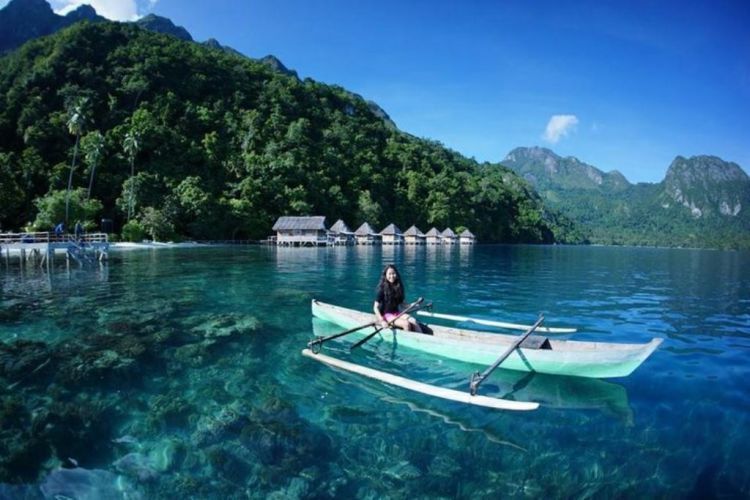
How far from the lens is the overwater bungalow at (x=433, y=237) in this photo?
98562mm

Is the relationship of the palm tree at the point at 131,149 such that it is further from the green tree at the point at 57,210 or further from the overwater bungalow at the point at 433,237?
the overwater bungalow at the point at 433,237

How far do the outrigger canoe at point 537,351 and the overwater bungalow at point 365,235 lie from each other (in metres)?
74.7

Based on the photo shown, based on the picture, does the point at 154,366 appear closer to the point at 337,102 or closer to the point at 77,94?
the point at 77,94

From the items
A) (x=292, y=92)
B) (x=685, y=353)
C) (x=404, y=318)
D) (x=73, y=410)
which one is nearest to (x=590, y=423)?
(x=404, y=318)

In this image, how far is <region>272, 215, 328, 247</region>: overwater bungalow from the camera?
75.4 meters

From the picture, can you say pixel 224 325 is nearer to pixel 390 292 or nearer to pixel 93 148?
pixel 390 292

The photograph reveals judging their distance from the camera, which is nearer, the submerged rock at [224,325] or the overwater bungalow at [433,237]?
the submerged rock at [224,325]

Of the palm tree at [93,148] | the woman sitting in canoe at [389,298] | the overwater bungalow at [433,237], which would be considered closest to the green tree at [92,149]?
the palm tree at [93,148]

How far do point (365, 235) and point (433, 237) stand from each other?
19.7 metres

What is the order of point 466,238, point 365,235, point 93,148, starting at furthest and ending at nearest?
point 466,238 → point 365,235 → point 93,148

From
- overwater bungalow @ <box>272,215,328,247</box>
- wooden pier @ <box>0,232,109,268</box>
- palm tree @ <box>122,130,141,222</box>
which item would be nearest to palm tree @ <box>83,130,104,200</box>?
palm tree @ <box>122,130,141,222</box>

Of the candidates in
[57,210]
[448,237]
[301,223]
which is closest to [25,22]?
[57,210]

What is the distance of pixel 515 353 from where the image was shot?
9.42 metres

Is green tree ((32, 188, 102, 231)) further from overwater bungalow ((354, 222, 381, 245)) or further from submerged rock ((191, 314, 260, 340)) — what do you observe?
submerged rock ((191, 314, 260, 340))
